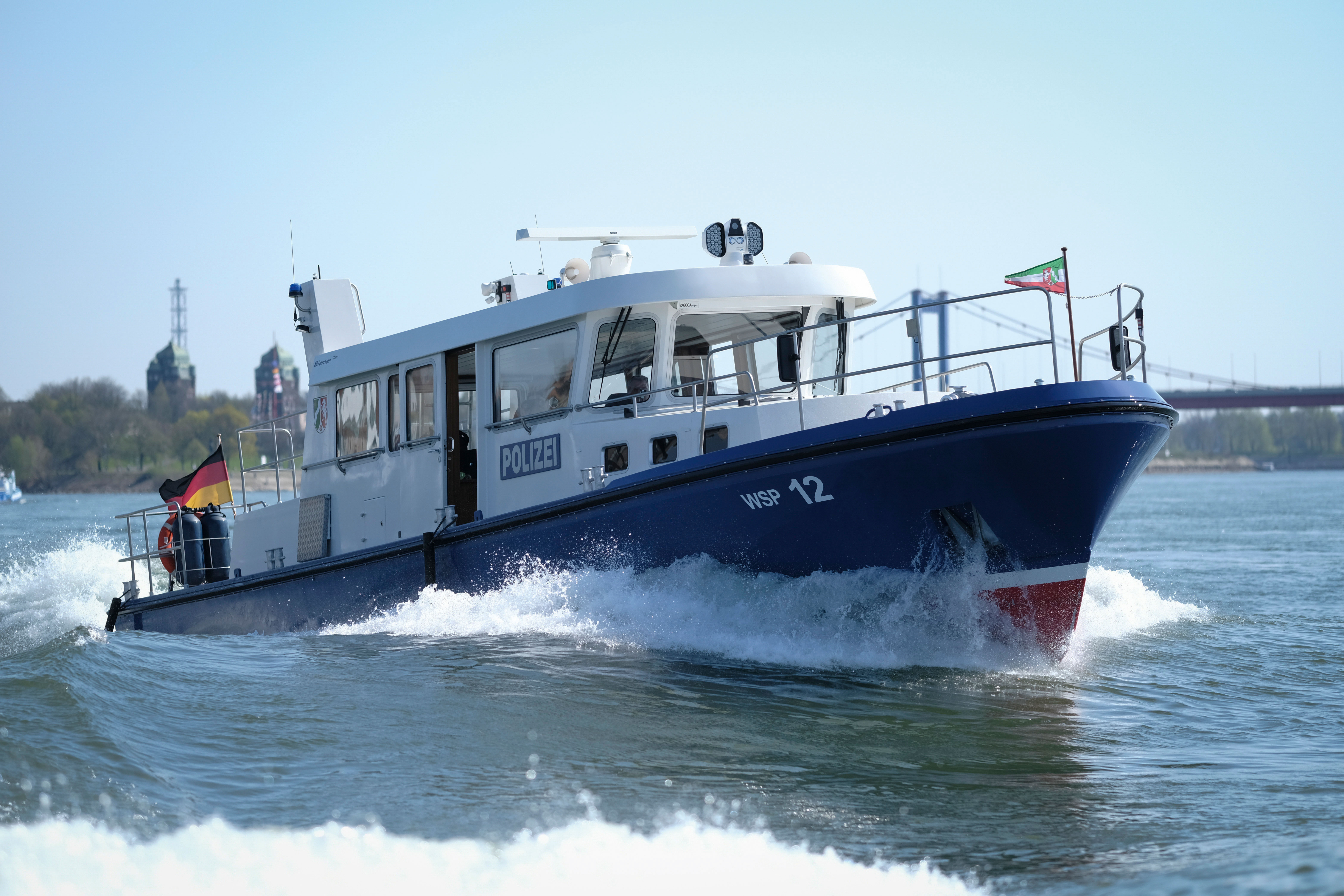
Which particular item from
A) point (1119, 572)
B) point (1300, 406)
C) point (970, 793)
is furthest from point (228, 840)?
point (1300, 406)

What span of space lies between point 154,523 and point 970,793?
112 ft

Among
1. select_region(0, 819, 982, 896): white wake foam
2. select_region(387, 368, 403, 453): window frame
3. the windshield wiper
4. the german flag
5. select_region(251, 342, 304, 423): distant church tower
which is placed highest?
select_region(251, 342, 304, 423): distant church tower

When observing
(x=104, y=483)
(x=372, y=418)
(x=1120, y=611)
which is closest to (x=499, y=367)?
(x=372, y=418)

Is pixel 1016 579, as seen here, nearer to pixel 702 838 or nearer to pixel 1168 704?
pixel 1168 704

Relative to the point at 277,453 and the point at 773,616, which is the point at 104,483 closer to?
the point at 277,453

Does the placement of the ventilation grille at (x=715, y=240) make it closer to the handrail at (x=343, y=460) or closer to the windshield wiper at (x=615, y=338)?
the windshield wiper at (x=615, y=338)

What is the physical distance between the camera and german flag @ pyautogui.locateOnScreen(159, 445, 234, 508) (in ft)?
36.1

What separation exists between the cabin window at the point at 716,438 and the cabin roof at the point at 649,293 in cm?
88

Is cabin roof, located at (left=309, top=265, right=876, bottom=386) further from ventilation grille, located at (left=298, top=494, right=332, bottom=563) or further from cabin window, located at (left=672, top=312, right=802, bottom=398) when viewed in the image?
ventilation grille, located at (left=298, top=494, right=332, bottom=563)

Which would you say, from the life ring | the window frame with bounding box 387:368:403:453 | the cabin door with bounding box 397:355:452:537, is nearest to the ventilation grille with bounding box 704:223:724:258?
the cabin door with bounding box 397:355:452:537

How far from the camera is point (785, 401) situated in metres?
7.60

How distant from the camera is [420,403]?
884 centimetres

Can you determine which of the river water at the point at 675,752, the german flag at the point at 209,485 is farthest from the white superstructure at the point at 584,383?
the german flag at the point at 209,485

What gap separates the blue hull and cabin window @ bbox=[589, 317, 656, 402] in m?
0.83
